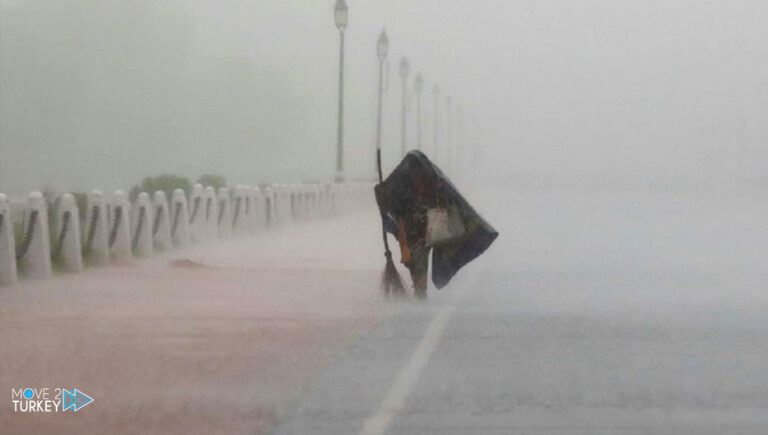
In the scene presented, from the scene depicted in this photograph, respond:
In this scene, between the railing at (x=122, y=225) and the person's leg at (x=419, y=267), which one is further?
the railing at (x=122, y=225)

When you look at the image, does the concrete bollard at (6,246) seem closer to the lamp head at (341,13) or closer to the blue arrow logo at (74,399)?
the blue arrow logo at (74,399)

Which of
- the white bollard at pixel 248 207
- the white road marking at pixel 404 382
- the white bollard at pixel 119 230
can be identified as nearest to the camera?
the white road marking at pixel 404 382

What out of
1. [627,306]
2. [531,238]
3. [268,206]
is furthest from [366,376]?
[268,206]

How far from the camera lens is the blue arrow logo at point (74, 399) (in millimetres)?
10078

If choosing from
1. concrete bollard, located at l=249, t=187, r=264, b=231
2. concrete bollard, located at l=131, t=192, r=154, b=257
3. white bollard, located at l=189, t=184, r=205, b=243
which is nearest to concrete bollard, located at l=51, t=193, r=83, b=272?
concrete bollard, located at l=131, t=192, r=154, b=257

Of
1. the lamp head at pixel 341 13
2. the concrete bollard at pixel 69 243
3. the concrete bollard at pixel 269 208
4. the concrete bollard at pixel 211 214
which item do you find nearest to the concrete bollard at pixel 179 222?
the concrete bollard at pixel 211 214

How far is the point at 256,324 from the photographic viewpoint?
607 inches

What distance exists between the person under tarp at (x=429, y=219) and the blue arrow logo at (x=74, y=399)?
7.12m

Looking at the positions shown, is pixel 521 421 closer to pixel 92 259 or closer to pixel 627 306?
pixel 627 306

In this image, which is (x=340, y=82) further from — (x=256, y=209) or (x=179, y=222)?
(x=179, y=222)

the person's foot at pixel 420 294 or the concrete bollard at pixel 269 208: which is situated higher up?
the person's foot at pixel 420 294

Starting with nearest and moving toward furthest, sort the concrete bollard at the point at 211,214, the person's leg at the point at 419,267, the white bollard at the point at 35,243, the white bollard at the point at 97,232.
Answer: the person's leg at the point at 419,267 < the white bollard at the point at 35,243 < the white bollard at the point at 97,232 < the concrete bollard at the point at 211,214

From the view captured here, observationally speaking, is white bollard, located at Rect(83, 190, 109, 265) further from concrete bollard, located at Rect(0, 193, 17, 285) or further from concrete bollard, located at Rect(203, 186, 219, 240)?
concrete bollard, located at Rect(203, 186, 219, 240)

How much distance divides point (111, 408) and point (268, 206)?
2910 centimetres
